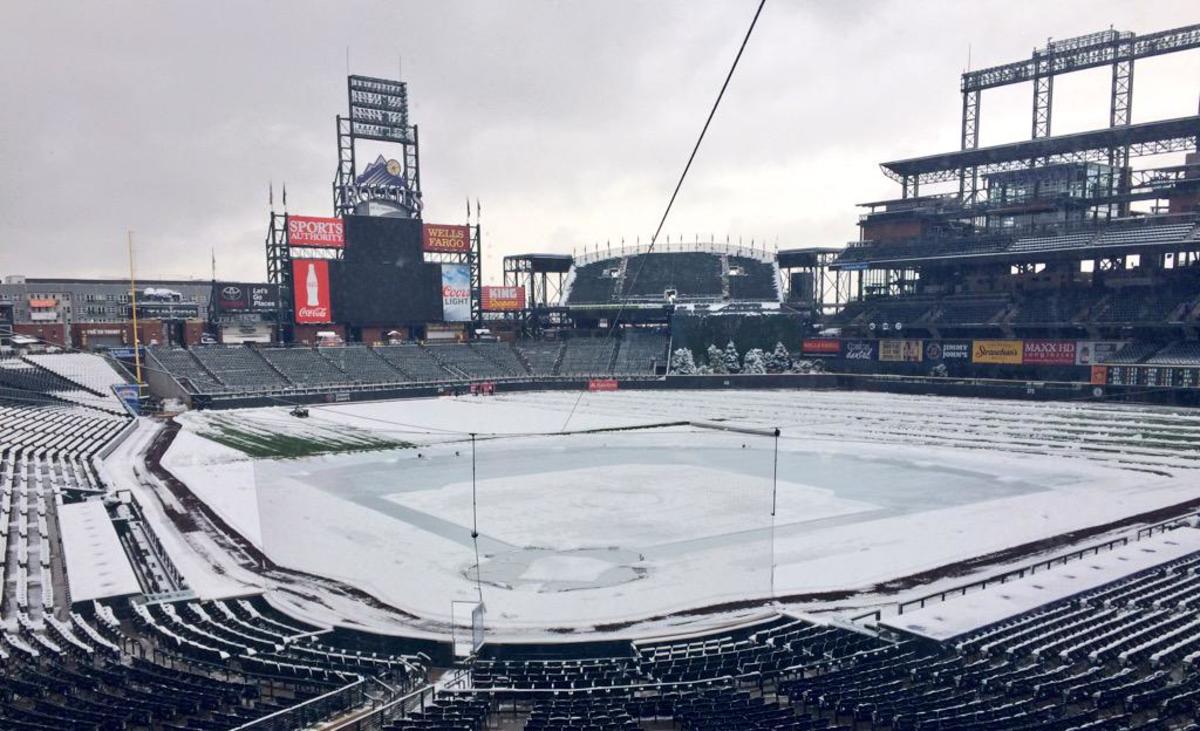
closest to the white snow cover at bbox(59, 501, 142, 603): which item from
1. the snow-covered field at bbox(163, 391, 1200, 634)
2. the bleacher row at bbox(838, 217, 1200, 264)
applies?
the snow-covered field at bbox(163, 391, 1200, 634)

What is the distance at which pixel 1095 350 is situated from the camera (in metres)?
59.0

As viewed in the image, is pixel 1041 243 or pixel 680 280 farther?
pixel 680 280

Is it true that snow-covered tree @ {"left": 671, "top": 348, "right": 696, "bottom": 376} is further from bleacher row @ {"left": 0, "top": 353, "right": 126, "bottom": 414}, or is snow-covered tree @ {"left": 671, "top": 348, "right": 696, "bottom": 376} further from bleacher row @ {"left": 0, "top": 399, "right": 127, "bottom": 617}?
bleacher row @ {"left": 0, "top": 399, "right": 127, "bottom": 617}

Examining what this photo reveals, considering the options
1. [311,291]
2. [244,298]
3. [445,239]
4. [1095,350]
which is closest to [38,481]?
[311,291]

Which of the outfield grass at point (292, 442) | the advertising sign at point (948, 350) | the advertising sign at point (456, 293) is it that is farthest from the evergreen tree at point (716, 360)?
the outfield grass at point (292, 442)

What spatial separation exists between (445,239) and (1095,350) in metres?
55.2

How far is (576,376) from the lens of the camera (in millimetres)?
77000

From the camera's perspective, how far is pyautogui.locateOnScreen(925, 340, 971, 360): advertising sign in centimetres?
6619

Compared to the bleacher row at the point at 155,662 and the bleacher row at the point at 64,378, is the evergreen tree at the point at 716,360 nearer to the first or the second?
the bleacher row at the point at 64,378

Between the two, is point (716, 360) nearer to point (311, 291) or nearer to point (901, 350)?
point (901, 350)

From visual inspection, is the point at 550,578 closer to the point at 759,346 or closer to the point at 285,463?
the point at 285,463

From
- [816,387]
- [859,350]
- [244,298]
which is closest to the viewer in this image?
[816,387]

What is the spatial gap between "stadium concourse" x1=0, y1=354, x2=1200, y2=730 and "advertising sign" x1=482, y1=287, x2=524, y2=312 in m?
52.3

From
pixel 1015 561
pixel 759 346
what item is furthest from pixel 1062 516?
pixel 759 346
